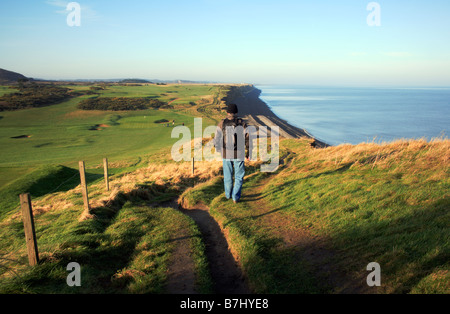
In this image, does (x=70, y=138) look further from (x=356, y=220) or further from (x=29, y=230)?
(x=356, y=220)

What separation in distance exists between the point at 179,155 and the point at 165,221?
818 inches

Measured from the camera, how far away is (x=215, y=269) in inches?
199

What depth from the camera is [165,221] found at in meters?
7.28

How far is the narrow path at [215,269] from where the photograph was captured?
4340 mm

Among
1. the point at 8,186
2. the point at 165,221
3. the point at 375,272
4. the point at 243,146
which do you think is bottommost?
the point at 8,186

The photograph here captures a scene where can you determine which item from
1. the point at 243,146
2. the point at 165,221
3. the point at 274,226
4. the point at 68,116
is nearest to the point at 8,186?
the point at 165,221

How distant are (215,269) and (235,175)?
3470 mm

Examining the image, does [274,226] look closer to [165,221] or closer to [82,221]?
[165,221]

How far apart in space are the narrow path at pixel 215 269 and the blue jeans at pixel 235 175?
160cm

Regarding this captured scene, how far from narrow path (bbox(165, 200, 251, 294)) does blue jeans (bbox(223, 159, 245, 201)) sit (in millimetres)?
1601

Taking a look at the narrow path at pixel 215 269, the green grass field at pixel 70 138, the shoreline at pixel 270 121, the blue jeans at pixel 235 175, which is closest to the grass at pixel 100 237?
the narrow path at pixel 215 269

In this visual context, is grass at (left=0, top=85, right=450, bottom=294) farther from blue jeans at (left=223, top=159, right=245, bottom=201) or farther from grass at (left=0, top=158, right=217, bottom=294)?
blue jeans at (left=223, top=159, right=245, bottom=201)

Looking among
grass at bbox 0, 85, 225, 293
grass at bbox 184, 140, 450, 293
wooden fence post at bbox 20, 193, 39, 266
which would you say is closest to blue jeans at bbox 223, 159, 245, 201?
grass at bbox 184, 140, 450, 293

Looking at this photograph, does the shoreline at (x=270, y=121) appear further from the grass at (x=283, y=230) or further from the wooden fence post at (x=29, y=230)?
the wooden fence post at (x=29, y=230)
